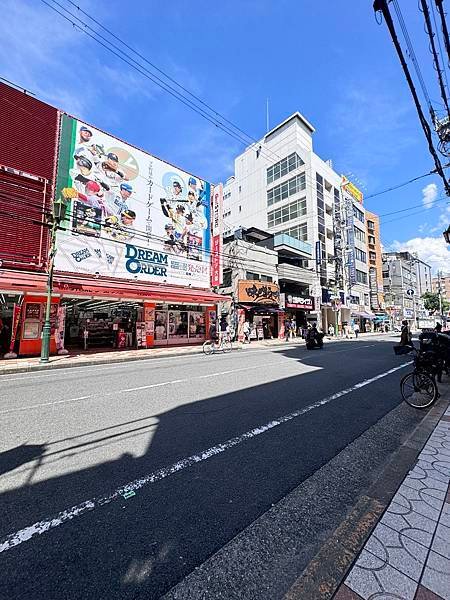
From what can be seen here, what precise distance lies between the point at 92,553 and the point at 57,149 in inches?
787

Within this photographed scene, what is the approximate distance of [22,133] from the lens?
15828mm

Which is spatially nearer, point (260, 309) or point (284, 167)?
point (260, 309)

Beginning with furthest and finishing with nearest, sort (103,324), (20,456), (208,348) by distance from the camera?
(103,324) → (208,348) → (20,456)

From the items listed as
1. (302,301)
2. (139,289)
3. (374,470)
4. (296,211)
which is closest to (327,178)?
(296,211)

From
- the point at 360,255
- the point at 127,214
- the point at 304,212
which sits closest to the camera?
the point at 127,214

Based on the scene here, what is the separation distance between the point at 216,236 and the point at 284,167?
2513cm

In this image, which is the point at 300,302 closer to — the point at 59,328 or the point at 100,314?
the point at 100,314

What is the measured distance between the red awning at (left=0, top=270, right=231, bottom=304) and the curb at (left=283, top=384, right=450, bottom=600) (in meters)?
14.4

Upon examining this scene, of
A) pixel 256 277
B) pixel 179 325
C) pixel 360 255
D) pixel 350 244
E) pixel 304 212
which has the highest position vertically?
pixel 304 212

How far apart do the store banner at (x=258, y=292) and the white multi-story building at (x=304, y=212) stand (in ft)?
12.0

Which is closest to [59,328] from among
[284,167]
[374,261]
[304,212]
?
[304,212]

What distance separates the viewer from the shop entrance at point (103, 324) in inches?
768

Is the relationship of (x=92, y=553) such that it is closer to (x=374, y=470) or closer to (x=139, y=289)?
(x=374, y=470)

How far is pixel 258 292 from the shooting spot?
27828 mm
